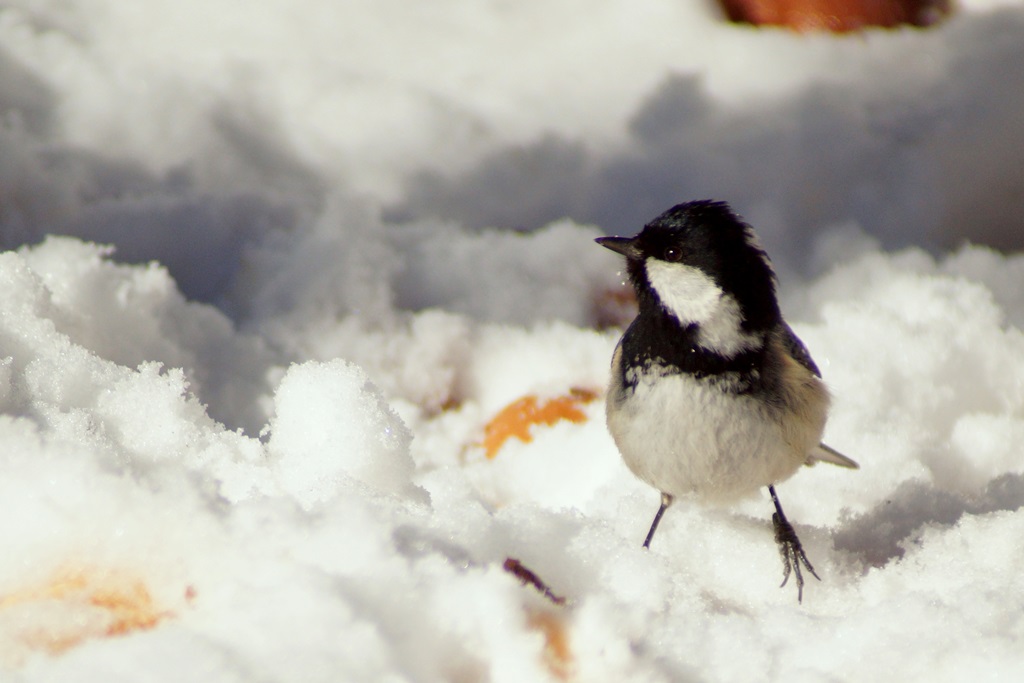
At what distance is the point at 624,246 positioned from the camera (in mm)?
1637

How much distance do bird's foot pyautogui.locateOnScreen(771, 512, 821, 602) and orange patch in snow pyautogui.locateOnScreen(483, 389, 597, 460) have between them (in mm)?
686

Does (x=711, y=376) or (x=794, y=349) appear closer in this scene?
(x=711, y=376)

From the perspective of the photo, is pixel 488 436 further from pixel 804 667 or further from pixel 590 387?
pixel 804 667

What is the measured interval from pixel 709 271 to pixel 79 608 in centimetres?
107

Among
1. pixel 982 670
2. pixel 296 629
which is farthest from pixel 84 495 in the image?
pixel 982 670

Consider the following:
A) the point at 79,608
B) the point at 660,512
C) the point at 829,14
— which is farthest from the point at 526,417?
the point at 829,14

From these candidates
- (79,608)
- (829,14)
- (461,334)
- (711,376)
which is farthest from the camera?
(829,14)

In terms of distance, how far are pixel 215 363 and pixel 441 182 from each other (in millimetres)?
1140

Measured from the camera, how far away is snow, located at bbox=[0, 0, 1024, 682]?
0.98 m

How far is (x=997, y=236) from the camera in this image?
2961mm

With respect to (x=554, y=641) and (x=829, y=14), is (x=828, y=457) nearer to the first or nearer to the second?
(x=554, y=641)

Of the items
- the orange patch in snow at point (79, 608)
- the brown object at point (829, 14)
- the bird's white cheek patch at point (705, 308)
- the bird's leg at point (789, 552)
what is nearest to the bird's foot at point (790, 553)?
the bird's leg at point (789, 552)

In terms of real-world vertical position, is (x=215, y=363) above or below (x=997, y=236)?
below

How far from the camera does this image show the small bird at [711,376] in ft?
4.91
